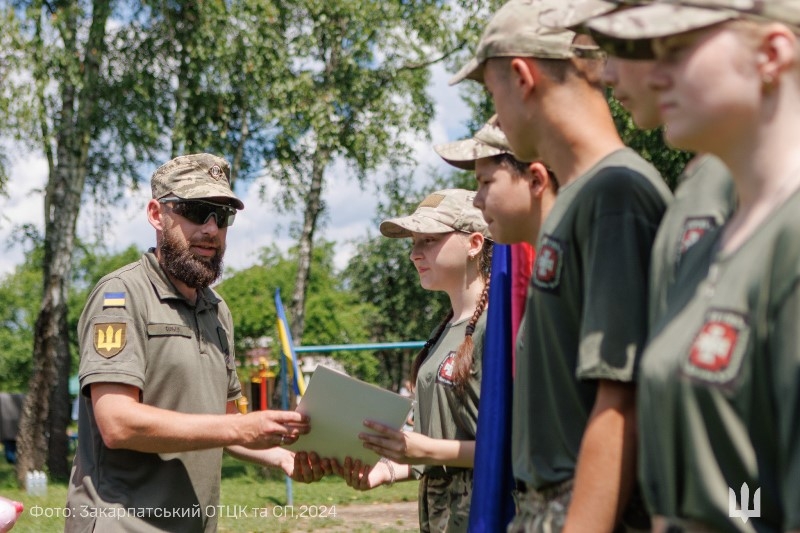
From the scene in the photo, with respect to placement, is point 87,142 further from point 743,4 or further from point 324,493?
point 743,4

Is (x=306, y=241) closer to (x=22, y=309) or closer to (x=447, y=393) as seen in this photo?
(x=447, y=393)

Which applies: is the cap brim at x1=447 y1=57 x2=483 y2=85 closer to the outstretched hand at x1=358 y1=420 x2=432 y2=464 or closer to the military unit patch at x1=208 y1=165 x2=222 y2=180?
the outstretched hand at x1=358 y1=420 x2=432 y2=464

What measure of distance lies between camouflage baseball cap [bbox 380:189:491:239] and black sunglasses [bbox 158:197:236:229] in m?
0.70

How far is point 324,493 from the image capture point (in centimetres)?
1391

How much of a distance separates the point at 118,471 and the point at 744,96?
8.62 feet

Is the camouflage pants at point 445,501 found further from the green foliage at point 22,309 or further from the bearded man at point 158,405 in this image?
the green foliage at point 22,309

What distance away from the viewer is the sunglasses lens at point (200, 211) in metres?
3.89

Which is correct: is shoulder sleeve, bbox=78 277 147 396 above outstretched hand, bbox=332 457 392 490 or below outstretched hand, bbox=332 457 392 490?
above

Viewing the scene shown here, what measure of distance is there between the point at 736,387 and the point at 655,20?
57 cm

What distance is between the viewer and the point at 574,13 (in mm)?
1852

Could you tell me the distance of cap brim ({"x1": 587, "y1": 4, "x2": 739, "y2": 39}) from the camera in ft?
4.77

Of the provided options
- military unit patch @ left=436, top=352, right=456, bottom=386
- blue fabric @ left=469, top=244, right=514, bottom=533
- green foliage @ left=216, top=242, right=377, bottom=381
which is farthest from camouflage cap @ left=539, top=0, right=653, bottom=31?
green foliage @ left=216, top=242, right=377, bottom=381

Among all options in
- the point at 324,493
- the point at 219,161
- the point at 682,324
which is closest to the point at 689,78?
the point at 682,324

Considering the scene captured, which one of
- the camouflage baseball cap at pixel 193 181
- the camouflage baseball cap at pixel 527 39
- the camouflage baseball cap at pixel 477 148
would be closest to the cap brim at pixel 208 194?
the camouflage baseball cap at pixel 193 181
